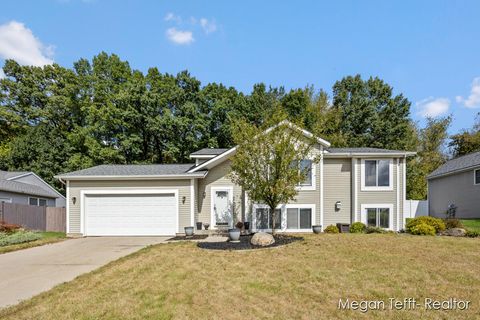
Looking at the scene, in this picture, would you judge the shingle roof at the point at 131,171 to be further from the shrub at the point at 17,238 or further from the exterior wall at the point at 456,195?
the exterior wall at the point at 456,195

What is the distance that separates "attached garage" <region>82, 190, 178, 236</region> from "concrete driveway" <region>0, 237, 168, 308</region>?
1467 millimetres

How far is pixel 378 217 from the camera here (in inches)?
652

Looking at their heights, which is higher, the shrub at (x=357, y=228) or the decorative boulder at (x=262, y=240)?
the decorative boulder at (x=262, y=240)

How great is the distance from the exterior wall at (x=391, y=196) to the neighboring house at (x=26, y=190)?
2039 cm

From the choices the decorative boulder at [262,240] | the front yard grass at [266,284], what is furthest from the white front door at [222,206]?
the front yard grass at [266,284]

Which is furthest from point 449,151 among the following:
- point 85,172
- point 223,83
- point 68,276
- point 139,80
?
point 68,276

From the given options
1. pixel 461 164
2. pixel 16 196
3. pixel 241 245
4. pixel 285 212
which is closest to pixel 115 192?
pixel 241 245

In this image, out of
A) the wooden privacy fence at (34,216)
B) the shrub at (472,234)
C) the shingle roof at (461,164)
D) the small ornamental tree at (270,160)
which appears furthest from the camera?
the shingle roof at (461,164)

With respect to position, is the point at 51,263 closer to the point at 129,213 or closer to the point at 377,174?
the point at 129,213

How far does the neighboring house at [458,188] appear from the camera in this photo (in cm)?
2055

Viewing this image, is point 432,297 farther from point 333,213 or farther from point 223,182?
point 223,182

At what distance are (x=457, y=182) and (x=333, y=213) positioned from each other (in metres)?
12.1

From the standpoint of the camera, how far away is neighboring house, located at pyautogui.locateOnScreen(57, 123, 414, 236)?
643 inches

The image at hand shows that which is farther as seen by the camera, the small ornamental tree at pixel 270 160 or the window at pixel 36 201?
the window at pixel 36 201
